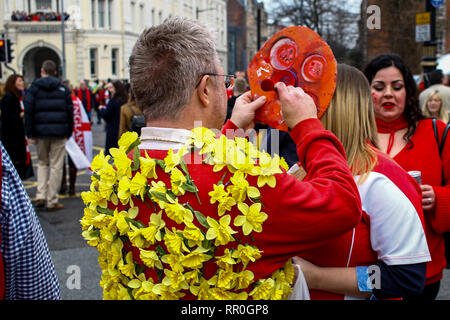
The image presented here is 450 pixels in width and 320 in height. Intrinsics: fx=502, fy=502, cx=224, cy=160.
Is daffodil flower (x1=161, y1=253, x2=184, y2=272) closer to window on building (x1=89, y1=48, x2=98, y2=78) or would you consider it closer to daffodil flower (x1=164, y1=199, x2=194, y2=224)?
daffodil flower (x1=164, y1=199, x2=194, y2=224)

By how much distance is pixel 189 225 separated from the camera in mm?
1467

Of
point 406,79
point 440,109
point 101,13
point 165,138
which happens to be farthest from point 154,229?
point 101,13

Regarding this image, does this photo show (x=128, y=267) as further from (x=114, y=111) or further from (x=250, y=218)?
(x=114, y=111)

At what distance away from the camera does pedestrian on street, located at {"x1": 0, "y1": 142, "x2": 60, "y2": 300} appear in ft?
5.04

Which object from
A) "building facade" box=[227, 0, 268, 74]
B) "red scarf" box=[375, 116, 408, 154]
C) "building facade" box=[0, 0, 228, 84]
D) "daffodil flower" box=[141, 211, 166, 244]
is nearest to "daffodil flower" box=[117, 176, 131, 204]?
"daffodil flower" box=[141, 211, 166, 244]

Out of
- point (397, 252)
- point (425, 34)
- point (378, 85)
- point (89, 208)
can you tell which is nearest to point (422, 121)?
point (378, 85)

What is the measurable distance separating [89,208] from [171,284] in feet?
1.34

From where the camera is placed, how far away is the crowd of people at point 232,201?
147cm

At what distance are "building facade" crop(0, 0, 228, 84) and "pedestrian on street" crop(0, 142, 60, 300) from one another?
36732 mm

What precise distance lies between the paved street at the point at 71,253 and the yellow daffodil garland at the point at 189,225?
1.65 m

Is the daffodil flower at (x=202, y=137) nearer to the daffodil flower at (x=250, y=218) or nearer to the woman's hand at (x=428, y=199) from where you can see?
the daffodil flower at (x=250, y=218)

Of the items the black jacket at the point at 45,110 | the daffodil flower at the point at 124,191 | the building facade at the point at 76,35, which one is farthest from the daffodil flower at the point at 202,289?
the building facade at the point at 76,35

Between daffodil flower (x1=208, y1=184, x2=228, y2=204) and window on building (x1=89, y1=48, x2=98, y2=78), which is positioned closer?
daffodil flower (x1=208, y1=184, x2=228, y2=204)

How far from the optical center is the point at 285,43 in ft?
6.06
